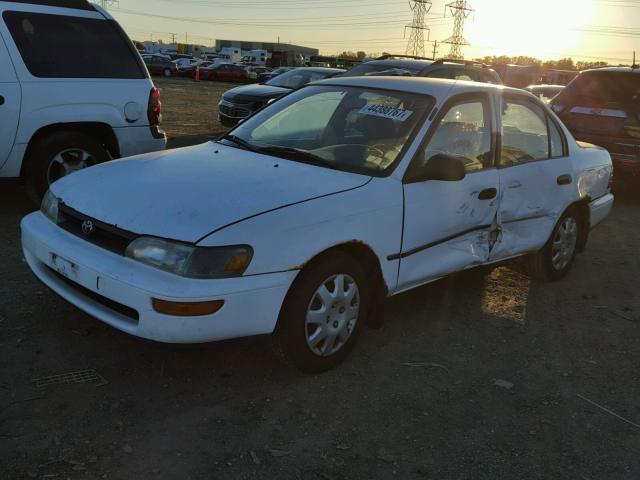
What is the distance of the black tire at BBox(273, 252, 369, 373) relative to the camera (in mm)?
3197

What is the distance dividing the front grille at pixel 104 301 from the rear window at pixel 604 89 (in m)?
7.51

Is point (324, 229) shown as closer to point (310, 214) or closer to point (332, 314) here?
point (310, 214)

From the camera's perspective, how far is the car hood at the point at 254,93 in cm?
1239

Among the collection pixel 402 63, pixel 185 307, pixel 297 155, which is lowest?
pixel 185 307

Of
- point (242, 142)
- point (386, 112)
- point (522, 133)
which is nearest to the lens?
point (386, 112)

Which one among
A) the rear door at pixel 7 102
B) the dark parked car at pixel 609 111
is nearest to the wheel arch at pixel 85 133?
the rear door at pixel 7 102

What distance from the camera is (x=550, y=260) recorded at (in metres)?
5.26

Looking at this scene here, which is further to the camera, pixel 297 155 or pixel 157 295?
pixel 297 155

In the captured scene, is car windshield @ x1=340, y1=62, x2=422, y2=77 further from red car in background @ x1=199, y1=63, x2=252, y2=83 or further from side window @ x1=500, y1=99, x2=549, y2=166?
red car in background @ x1=199, y1=63, x2=252, y2=83

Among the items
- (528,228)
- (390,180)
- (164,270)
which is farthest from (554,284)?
(164,270)

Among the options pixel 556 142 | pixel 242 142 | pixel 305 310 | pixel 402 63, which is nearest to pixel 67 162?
pixel 242 142

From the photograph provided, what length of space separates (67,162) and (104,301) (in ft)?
10.8

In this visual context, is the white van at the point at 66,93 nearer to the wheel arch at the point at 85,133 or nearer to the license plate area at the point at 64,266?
the wheel arch at the point at 85,133

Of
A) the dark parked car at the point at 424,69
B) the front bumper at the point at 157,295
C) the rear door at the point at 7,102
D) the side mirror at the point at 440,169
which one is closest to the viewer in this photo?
the front bumper at the point at 157,295
